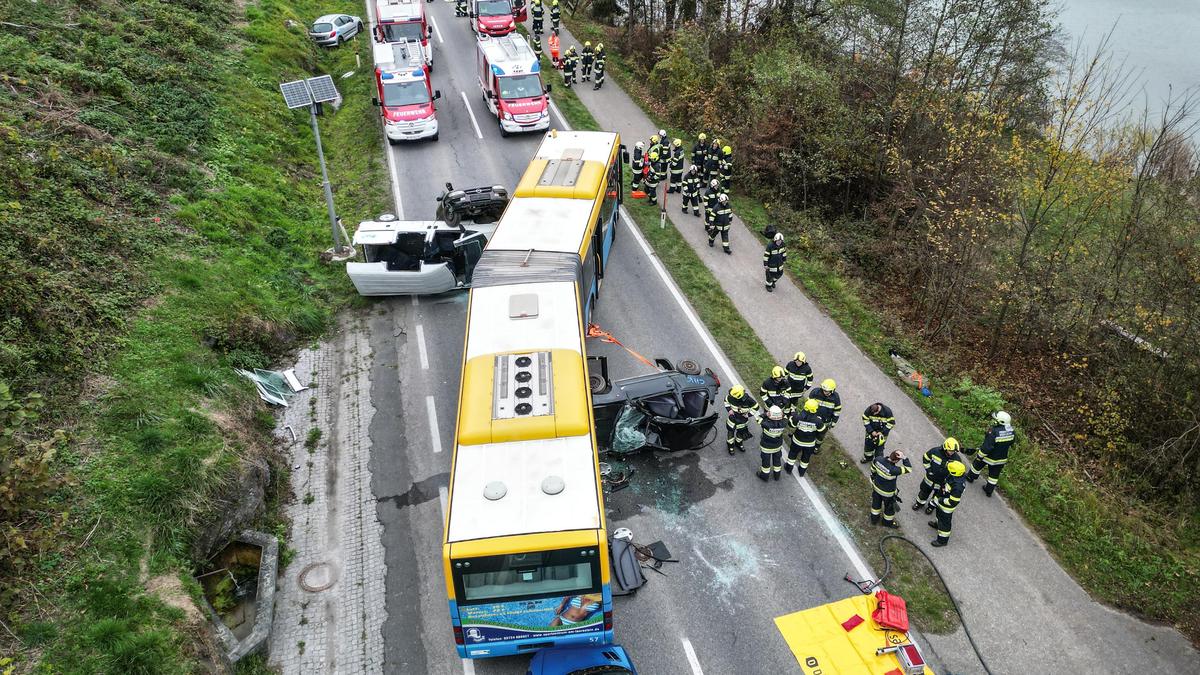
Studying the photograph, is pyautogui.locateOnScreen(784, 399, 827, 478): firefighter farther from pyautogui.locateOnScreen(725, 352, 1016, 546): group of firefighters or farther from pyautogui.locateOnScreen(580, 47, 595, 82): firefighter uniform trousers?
pyautogui.locateOnScreen(580, 47, 595, 82): firefighter uniform trousers

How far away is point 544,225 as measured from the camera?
14.1 m

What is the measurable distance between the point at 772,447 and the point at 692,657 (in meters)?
3.69

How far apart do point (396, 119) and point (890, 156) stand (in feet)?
49.6

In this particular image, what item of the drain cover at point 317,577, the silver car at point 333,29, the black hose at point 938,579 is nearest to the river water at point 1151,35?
the black hose at point 938,579

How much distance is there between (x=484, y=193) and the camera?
18.0 metres

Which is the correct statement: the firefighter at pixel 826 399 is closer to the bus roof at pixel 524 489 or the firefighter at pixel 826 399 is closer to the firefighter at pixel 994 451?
the firefighter at pixel 994 451

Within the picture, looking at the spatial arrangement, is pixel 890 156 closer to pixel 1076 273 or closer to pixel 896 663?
pixel 1076 273

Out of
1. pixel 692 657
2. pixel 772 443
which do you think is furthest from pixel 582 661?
pixel 772 443

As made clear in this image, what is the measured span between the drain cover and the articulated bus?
304 cm

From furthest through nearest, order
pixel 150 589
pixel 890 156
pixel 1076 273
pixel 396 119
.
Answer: pixel 396 119
pixel 890 156
pixel 1076 273
pixel 150 589

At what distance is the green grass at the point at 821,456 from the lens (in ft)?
33.7

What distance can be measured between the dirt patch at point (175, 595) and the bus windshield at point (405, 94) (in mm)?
17218

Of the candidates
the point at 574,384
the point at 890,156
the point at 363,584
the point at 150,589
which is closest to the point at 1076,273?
the point at 890,156

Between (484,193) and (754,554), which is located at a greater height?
(484,193)
